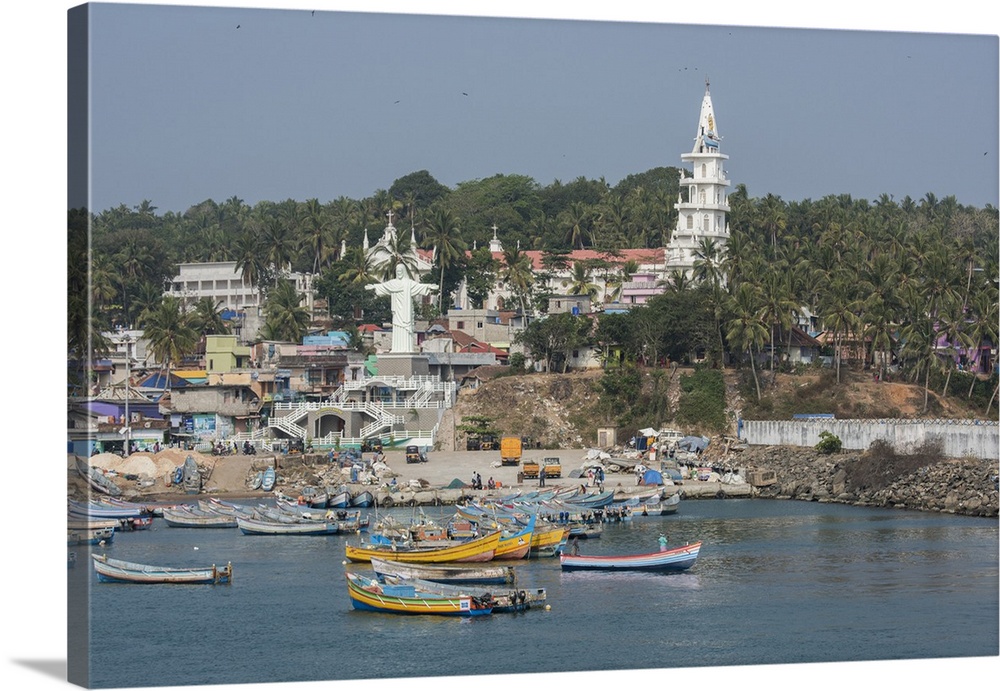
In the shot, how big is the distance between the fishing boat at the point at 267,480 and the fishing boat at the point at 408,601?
20.0 meters

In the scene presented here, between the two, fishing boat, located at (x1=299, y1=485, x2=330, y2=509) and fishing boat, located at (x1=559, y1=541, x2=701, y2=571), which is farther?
fishing boat, located at (x1=299, y1=485, x2=330, y2=509)

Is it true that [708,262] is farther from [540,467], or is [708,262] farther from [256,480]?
[256,480]

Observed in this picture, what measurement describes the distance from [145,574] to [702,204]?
41246 millimetres

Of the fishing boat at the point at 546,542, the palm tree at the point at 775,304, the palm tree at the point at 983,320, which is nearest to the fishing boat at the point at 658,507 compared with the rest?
the fishing boat at the point at 546,542

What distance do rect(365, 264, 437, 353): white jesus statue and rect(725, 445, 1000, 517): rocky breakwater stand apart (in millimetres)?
13417

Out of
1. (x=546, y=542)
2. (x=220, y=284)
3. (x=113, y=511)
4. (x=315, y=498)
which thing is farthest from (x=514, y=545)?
(x=220, y=284)

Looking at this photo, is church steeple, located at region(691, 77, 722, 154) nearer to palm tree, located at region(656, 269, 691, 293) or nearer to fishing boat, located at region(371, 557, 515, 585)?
palm tree, located at region(656, 269, 691, 293)

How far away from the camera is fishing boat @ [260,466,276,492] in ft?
Result: 165

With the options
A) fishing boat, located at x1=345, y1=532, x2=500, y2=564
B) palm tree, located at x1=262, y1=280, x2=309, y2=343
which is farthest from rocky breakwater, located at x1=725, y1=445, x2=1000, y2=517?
palm tree, located at x1=262, y1=280, x2=309, y2=343

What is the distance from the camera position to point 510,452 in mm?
52406

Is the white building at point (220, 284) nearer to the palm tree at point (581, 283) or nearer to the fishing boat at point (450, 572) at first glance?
the palm tree at point (581, 283)

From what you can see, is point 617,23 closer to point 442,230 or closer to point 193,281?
point 442,230

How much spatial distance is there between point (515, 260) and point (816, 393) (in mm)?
20032

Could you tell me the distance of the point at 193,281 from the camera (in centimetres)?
8112
